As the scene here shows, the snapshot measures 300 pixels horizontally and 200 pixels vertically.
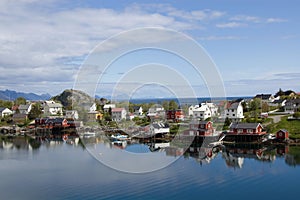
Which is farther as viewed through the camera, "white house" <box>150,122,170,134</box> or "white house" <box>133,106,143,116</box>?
"white house" <box>133,106,143,116</box>

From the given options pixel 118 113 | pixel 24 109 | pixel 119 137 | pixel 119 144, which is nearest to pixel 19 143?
pixel 119 137

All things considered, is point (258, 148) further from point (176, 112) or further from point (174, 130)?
point (176, 112)

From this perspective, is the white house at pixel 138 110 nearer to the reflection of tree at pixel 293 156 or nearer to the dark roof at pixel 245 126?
the dark roof at pixel 245 126

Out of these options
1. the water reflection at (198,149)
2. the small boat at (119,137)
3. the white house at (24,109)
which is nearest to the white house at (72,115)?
the white house at (24,109)

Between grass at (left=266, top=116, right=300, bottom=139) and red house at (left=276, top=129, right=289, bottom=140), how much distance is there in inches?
11.0

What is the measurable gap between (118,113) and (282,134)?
1016 cm

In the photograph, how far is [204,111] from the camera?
18219 millimetres

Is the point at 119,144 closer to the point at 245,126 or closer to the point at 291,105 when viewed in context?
the point at 245,126

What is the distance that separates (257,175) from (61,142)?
9725 mm

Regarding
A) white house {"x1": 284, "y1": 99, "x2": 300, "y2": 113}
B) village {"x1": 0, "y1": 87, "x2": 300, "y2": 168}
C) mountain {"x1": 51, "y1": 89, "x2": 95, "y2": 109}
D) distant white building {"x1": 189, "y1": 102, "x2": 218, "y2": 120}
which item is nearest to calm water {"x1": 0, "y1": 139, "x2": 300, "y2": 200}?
village {"x1": 0, "y1": 87, "x2": 300, "y2": 168}

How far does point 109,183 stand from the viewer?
319 inches

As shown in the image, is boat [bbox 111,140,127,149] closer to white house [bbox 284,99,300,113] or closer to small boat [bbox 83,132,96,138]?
small boat [bbox 83,132,96,138]

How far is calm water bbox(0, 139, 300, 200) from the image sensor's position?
7449 mm

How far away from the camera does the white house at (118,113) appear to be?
20389 mm
